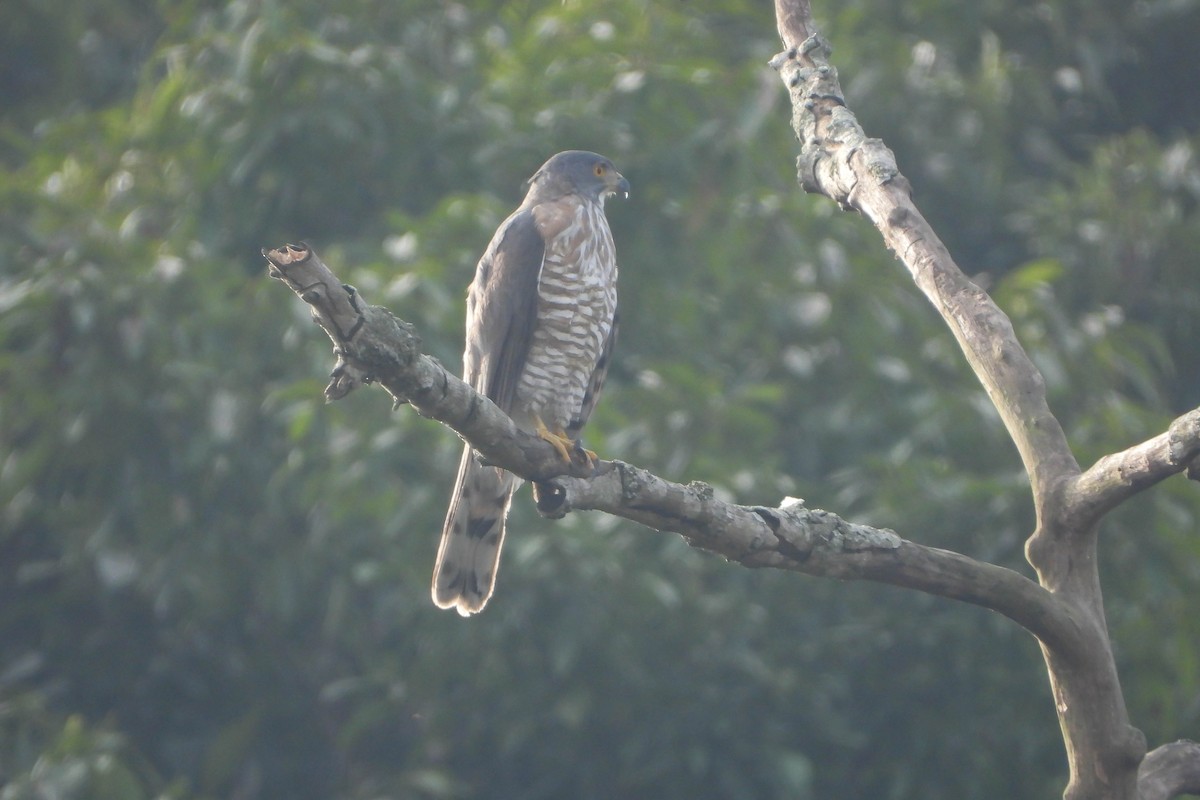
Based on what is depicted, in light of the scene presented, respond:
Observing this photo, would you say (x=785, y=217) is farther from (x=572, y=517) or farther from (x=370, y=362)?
(x=370, y=362)

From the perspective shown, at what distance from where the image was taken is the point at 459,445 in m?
4.74

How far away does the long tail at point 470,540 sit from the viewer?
3.94 metres

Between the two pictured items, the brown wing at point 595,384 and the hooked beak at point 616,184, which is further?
the hooked beak at point 616,184

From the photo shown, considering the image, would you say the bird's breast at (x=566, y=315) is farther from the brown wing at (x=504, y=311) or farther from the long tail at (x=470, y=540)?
the long tail at (x=470, y=540)

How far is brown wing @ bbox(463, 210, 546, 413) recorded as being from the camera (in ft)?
13.3

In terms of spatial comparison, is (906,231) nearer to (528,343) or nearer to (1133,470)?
(1133,470)

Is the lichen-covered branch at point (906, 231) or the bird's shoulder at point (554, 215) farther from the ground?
the bird's shoulder at point (554, 215)

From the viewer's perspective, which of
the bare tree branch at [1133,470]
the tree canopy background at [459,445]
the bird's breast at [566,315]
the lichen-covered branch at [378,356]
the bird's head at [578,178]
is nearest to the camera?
the lichen-covered branch at [378,356]

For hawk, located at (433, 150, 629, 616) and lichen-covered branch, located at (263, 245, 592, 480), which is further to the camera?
hawk, located at (433, 150, 629, 616)

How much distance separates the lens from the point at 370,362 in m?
2.28

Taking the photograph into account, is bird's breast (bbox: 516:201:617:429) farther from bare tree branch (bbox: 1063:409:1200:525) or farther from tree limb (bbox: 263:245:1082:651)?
bare tree branch (bbox: 1063:409:1200:525)

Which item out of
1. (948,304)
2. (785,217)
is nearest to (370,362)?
(948,304)

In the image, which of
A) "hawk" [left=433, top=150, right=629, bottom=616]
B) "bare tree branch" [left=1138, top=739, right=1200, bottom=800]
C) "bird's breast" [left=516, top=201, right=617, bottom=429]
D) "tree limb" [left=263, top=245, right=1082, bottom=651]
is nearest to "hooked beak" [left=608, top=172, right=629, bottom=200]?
"hawk" [left=433, top=150, right=629, bottom=616]

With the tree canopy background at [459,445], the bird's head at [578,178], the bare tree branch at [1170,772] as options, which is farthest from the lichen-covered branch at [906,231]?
the tree canopy background at [459,445]
